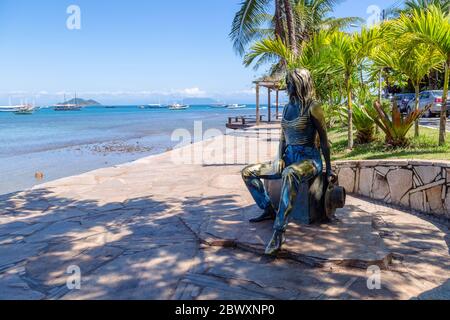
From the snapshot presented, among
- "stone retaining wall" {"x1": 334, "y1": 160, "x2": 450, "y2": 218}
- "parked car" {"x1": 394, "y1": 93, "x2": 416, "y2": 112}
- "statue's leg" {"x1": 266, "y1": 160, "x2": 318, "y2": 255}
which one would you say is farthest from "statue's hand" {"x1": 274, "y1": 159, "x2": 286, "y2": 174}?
"parked car" {"x1": 394, "y1": 93, "x2": 416, "y2": 112}

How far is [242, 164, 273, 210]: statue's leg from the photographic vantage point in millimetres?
4023

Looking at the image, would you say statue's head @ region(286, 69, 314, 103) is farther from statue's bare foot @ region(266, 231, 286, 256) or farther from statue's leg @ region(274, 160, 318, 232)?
statue's bare foot @ region(266, 231, 286, 256)

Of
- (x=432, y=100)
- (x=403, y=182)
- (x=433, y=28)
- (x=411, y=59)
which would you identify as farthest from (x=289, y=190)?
(x=432, y=100)

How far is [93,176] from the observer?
7973 millimetres

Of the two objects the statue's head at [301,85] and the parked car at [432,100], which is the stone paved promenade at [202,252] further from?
the parked car at [432,100]

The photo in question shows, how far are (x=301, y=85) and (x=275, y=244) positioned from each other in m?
1.60

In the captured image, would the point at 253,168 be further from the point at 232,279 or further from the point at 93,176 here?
the point at 93,176

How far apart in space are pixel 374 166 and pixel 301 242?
260 centimetres

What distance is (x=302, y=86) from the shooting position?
12.4ft

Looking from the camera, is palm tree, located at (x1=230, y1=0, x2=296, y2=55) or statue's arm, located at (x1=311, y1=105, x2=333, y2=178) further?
palm tree, located at (x1=230, y1=0, x2=296, y2=55)

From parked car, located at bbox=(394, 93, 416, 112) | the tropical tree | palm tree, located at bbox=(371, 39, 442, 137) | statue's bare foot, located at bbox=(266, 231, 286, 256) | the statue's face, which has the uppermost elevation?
palm tree, located at bbox=(371, 39, 442, 137)

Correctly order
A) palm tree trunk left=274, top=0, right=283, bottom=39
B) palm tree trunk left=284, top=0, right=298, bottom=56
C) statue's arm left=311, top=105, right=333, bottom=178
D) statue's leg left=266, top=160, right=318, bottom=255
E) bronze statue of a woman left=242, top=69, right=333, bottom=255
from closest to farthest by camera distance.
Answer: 1. statue's leg left=266, top=160, right=318, bottom=255
2. bronze statue of a woman left=242, top=69, right=333, bottom=255
3. statue's arm left=311, top=105, right=333, bottom=178
4. palm tree trunk left=284, top=0, right=298, bottom=56
5. palm tree trunk left=274, top=0, right=283, bottom=39

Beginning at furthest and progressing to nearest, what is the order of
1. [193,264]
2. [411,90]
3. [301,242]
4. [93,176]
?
[411,90], [93,176], [301,242], [193,264]
